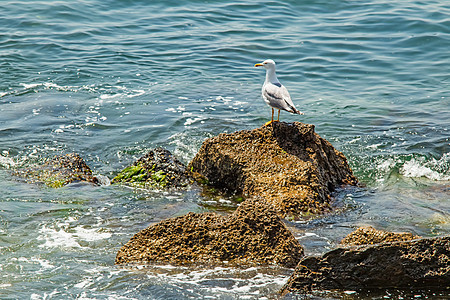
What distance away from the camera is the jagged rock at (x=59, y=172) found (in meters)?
8.23

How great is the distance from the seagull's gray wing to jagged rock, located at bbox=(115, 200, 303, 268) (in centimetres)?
292

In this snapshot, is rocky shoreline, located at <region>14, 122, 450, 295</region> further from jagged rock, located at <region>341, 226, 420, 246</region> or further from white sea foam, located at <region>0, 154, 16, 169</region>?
white sea foam, located at <region>0, 154, 16, 169</region>

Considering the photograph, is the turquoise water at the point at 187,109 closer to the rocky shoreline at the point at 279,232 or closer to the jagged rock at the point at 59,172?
the rocky shoreline at the point at 279,232

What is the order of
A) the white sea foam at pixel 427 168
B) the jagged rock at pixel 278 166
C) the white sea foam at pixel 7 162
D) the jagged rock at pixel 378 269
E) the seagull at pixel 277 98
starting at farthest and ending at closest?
the white sea foam at pixel 7 162, the white sea foam at pixel 427 168, the seagull at pixel 277 98, the jagged rock at pixel 278 166, the jagged rock at pixel 378 269

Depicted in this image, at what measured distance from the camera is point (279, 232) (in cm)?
533

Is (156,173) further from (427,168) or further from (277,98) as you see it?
(427,168)

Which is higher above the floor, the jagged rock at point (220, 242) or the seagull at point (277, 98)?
the seagull at point (277, 98)

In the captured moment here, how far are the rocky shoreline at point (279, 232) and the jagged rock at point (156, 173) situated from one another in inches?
0.9

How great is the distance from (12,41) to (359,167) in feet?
38.8

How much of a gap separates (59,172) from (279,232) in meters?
4.47

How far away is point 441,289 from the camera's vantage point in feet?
15.1

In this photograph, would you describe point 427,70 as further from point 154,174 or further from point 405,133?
point 154,174

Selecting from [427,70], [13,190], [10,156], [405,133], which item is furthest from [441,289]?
[427,70]

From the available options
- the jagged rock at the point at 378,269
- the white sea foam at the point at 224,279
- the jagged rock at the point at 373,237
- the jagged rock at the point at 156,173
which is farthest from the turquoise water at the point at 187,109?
the jagged rock at the point at 373,237
